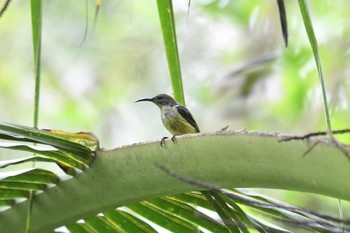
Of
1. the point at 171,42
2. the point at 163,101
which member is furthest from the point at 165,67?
the point at 171,42

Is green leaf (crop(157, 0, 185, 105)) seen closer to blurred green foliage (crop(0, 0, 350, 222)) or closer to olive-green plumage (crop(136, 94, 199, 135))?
olive-green plumage (crop(136, 94, 199, 135))

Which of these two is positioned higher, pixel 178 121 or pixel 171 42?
pixel 178 121

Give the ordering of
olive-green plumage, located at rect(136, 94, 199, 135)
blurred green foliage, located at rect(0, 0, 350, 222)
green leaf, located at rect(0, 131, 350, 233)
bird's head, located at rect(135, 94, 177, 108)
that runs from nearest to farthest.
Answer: green leaf, located at rect(0, 131, 350, 233) → olive-green plumage, located at rect(136, 94, 199, 135) → bird's head, located at rect(135, 94, 177, 108) → blurred green foliage, located at rect(0, 0, 350, 222)

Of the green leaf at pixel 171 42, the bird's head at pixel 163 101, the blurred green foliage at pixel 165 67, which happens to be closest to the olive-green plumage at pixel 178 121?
the bird's head at pixel 163 101

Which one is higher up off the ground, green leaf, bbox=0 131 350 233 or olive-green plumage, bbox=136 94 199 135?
olive-green plumage, bbox=136 94 199 135

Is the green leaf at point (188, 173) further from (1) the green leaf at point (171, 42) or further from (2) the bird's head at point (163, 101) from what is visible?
(2) the bird's head at point (163, 101)

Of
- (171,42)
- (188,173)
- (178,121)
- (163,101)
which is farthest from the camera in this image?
(163,101)

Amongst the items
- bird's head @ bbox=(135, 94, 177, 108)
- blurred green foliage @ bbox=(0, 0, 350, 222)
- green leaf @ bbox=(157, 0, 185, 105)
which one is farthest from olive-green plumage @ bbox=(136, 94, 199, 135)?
blurred green foliage @ bbox=(0, 0, 350, 222)

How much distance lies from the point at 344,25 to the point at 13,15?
11.3ft

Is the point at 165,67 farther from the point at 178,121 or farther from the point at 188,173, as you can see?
the point at 188,173

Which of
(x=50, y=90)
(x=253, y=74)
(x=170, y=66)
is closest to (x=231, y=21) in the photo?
(x=253, y=74)

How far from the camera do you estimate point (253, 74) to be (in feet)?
21.8

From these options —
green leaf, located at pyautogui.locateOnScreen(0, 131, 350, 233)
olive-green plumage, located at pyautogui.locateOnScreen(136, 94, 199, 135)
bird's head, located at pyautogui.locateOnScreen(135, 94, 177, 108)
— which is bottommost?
green leaf, located at pyautogui.locateOnScreen(0, 131, 350, 233)

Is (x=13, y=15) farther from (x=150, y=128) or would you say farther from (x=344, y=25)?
(x=344, y=25)
